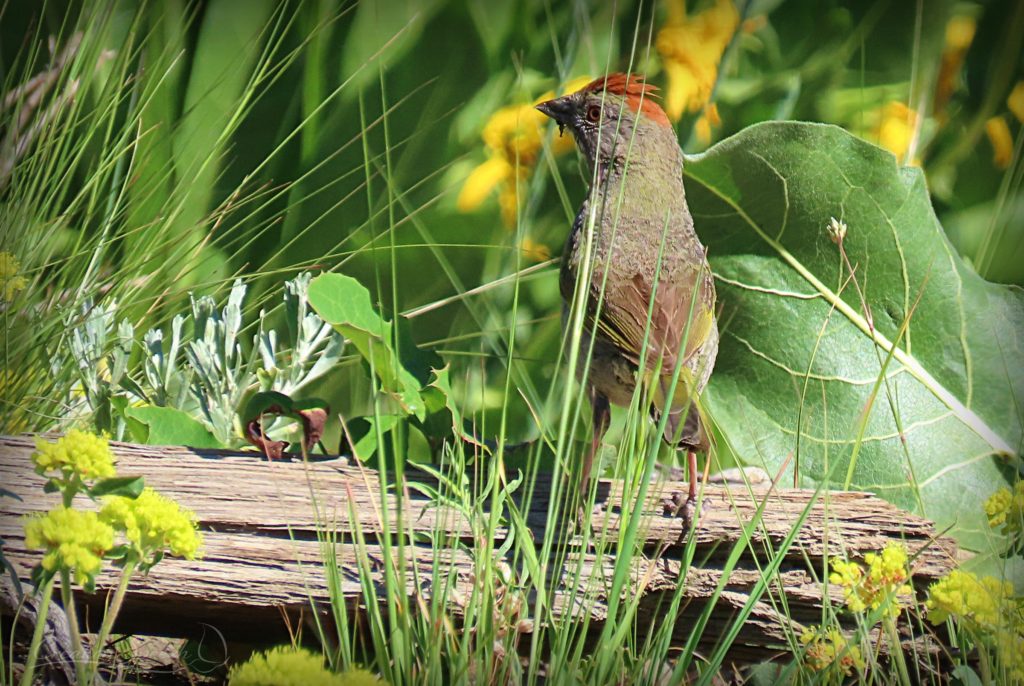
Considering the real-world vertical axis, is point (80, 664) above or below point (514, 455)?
below

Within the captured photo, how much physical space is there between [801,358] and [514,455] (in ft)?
2.25

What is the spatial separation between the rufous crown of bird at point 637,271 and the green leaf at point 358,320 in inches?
13.9

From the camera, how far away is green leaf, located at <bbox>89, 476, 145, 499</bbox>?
4.35 feet

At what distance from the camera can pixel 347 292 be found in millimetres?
1875

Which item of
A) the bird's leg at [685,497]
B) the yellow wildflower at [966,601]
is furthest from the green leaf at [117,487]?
the yellow wildflower at [966,601]

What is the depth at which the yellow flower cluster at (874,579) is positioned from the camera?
5.15 ft

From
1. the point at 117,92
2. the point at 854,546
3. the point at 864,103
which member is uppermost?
the point at 864,103

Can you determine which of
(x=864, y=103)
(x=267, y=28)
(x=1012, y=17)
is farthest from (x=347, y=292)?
(x=1012, y=17)

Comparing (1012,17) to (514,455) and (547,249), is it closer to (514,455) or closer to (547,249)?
(547,249)

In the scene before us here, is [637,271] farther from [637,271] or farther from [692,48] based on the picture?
[692,48]

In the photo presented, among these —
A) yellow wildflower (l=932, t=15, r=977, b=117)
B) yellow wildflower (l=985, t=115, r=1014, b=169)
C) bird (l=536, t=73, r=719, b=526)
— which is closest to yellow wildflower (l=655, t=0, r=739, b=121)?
bird (l=536, t=73, r=719, b=526)

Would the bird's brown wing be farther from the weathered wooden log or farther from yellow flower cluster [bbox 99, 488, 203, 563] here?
yellow flower cluster [bbox 99, 488, 203, 563]

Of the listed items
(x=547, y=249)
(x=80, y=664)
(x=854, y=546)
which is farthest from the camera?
(x=547, y=249)

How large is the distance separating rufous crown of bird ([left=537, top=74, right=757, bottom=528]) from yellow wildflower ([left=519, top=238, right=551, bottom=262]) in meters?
0.24
